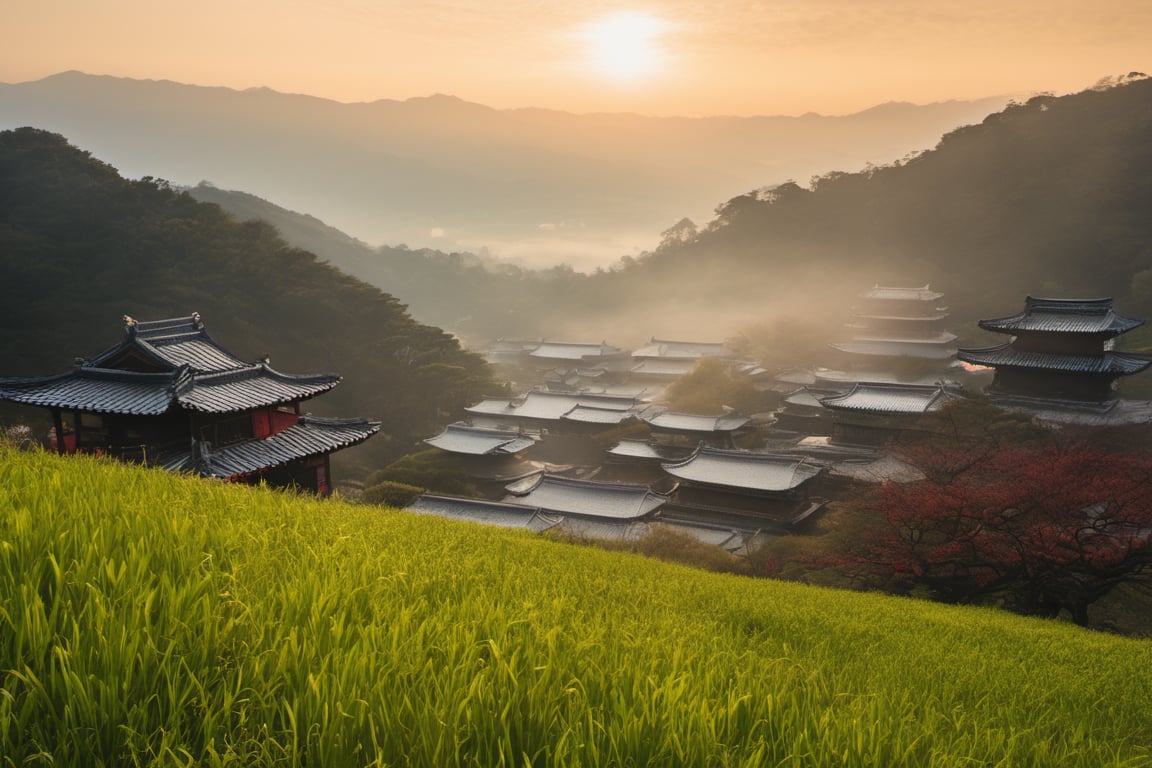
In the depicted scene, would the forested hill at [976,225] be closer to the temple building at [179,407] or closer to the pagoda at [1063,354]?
the pagoda at [1063,354]

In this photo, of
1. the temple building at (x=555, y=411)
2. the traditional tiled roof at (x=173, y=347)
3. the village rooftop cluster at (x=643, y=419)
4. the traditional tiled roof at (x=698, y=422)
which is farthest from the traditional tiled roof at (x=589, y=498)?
the traditional tiled roof at (x=173, y=347)

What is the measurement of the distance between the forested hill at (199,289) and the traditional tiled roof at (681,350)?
58.8 ft

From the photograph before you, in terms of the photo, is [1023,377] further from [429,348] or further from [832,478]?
[429,348]

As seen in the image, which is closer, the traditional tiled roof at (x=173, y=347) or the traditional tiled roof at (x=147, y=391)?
the traditional tiled roof at (x=147, y=391)

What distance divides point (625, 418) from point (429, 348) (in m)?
15.4

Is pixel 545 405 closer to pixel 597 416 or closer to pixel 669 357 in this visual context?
pixel 597 416

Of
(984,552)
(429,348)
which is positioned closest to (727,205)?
(429,348)

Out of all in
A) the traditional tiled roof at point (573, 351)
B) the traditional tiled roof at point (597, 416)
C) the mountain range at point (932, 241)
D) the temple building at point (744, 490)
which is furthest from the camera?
the traditional tiled roof at point (573, 351)

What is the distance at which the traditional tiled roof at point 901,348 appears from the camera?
171 feet

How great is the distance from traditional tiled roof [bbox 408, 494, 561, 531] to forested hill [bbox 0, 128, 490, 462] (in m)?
13.7

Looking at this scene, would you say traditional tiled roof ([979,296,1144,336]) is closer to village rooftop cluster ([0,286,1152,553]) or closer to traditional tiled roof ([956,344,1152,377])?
village rooftop cluster ([0,286,1152,553])

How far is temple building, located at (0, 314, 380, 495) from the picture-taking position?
47.9 feet

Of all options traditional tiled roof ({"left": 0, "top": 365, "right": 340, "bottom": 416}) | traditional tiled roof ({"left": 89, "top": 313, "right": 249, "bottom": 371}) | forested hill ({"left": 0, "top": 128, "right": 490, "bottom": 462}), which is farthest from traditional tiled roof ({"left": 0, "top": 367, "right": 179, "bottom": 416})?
forested hill ({"left": 0, "top": 128, "right": 490, "bottom": 462})

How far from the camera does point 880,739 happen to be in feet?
9.28
